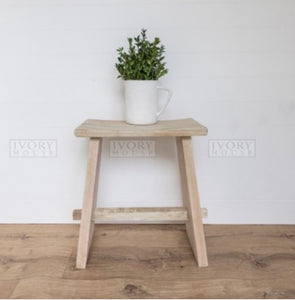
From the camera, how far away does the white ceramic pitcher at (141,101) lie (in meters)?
1.11

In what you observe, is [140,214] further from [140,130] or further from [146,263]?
[140,130]

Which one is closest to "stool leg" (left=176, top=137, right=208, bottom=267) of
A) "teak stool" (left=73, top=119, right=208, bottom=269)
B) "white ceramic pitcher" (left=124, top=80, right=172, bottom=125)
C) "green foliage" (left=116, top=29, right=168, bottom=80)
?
"teak stool" (left=73, top=119, right=208, bottom=269)

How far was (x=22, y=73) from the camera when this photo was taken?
4.33ft

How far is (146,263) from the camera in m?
1.07

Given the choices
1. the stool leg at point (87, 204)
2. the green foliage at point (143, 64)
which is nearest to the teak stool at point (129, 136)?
the stool leg at point (87, 204)

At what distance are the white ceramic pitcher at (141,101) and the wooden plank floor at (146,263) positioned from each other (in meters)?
0.49

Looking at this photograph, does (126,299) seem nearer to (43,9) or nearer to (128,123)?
(128,123)

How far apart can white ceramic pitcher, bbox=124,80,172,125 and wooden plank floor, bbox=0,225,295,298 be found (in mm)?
493

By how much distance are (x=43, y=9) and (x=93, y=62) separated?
0.30 metres

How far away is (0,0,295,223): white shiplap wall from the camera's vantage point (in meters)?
1.29

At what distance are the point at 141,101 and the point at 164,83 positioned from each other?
0.82 ft

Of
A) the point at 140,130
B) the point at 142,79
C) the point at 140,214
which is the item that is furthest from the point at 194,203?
the point at 142,79

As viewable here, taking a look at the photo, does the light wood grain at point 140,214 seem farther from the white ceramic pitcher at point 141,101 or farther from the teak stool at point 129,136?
the white ceramic pitcher at point 141,101

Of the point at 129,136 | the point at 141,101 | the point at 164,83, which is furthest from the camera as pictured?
the point at 164,83
